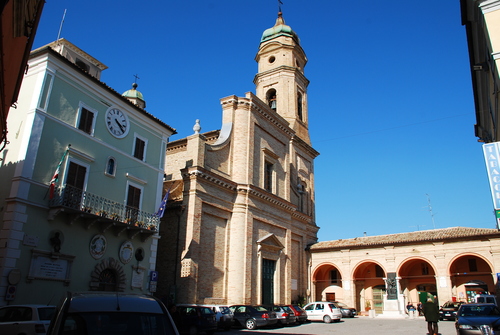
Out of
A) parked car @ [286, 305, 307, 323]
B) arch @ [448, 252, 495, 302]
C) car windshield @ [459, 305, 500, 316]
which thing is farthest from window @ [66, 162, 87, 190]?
arch @ [448, 252, 495, 302]

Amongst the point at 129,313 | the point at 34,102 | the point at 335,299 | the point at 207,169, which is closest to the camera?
the point at 129,313

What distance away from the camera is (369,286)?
31.7 m

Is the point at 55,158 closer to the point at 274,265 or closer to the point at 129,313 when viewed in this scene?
the point at 129,313

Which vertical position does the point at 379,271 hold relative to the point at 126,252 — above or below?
above

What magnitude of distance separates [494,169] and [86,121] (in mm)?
14259

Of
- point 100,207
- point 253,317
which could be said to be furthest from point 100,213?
point 253,317

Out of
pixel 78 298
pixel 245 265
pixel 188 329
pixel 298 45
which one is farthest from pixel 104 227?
pixel 298 45

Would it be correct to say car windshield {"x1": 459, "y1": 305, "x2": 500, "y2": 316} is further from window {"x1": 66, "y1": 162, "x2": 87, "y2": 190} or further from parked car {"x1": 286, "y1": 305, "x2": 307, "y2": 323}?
window {"x1": 66, "y1": 162, "x2": 87, "y2": 190}

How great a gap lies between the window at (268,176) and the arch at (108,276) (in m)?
13.7

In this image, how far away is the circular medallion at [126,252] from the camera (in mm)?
16625

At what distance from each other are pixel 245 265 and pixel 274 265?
4187 millimetres

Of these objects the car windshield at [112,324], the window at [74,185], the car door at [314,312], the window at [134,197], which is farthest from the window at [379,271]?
the car windshield at [112,324]

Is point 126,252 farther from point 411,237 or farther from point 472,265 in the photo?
point 472,265

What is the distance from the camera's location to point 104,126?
55.4ft
